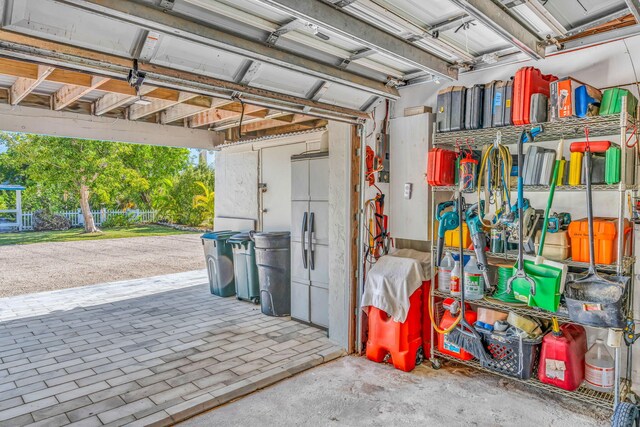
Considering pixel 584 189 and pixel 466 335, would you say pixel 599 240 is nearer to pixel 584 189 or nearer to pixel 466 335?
pixel 584 189

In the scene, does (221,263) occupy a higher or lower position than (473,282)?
A: lower

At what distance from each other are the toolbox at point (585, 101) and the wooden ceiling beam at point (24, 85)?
4.46 metres

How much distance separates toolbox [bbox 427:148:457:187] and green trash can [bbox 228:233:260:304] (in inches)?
127

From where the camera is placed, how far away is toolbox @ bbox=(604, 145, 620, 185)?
8.80 feet

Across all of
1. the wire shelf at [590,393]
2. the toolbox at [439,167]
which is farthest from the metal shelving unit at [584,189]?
the toolbox at [439,167]

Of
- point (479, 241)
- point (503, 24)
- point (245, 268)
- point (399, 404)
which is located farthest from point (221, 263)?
point (503, 24)

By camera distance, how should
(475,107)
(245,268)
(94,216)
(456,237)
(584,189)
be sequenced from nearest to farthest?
(584,189)
(475,107)
(456,237)
(245,268)
(94,216)

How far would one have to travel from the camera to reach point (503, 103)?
3.11 metres

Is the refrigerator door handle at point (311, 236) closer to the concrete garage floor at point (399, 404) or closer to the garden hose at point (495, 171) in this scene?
the concrete garage floor at point (399, 404)

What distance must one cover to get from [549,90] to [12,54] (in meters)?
3.39

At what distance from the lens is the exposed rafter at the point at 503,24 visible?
2208mm

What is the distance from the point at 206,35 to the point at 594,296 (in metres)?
2.97

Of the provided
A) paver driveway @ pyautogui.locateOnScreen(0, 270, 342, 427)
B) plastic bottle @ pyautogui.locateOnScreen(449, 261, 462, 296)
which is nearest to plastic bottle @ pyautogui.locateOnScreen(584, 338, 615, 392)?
plastic bottle @ pyautogui.locateOnScreen(449, 261, 462, 296)

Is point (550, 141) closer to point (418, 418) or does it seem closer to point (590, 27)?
point (590, 27)
